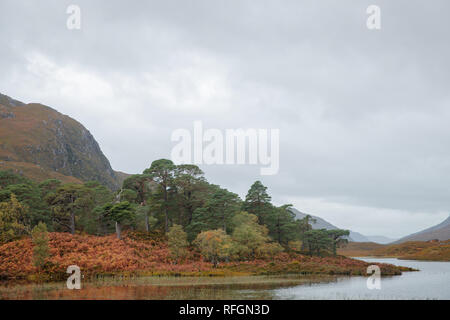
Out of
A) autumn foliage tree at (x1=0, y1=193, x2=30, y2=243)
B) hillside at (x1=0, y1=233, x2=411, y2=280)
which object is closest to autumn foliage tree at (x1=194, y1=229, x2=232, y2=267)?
hillside at (x1=0, y1=233, x2=411, y2=280)

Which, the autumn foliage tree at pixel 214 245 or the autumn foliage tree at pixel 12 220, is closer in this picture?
the autumn foliage tree at pixel 12 220

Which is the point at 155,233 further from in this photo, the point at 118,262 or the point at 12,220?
the point at 12,220

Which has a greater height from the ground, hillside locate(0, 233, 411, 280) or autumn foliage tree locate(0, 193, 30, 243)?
autumn foliage tree locate(0, 193, 30, 243)

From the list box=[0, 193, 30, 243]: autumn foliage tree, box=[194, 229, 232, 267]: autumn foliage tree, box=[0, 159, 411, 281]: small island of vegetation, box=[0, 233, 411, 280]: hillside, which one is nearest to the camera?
box=[0, 233, 411, 280]: hillside

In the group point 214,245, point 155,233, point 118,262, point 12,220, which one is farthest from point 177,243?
point 12,220

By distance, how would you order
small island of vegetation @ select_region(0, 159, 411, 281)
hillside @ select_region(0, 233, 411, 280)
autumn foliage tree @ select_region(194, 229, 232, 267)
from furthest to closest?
autumn foliage tree @ select_region(194, 229, 232, 267), small island of vegetation @ select_region(0, 159, 411, 281), hillside @ select_region(0, 233, 411, 280)

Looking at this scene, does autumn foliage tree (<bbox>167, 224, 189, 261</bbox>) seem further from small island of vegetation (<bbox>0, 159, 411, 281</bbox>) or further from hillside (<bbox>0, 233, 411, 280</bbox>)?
hillside (<bbox>0, 233, 411, 280</bbox>)

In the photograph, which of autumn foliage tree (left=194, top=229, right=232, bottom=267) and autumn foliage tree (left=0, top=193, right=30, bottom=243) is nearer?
autumn foliage tree (left=0, top=193, right=30, bottom=243)

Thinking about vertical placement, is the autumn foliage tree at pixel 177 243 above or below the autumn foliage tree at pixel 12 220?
below

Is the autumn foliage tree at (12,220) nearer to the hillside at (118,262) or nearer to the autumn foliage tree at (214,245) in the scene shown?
the hillside at (118,262)

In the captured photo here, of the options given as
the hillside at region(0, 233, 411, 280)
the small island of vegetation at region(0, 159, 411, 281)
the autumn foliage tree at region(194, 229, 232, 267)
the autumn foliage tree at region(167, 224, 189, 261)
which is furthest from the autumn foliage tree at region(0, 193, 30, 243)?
the autumn foliage tree at region(194, 229, 232, 267)

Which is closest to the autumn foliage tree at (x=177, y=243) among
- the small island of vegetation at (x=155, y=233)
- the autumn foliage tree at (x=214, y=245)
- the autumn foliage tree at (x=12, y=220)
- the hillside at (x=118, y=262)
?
the small island of vegetation at (x=155, y=233)
